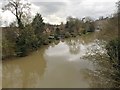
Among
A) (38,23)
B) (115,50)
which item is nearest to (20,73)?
(115,50)

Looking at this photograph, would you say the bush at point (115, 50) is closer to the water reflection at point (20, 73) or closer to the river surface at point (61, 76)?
the river surface at point (61, 76)

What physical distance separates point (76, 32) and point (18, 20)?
80.9 feet

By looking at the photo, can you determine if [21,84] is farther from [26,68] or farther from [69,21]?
[69,21]

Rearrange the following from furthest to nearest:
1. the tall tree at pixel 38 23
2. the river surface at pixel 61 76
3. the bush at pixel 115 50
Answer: the tall tree at pixel 38 23
the river surface at pixel 61 76
the bush at pixel 115 50

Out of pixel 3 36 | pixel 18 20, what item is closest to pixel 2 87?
pixel 3 36

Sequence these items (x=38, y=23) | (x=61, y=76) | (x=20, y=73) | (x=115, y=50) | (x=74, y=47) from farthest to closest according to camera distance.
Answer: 1. (x=38, y=23)
2. (x=74, y=47)
3. (x=20, y=73)
4. (x=61, y=76)
5. (x=115, y=50)

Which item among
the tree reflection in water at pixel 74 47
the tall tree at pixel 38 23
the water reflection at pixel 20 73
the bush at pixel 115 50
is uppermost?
the tall tree at pixel 38 23

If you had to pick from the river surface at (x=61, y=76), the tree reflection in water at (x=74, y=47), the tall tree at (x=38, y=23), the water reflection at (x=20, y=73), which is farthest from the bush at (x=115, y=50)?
the tall tree at (x=38, y=23)

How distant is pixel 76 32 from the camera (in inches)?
1758

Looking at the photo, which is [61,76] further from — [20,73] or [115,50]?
[115,50]

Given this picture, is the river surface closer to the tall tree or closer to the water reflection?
the water reflection

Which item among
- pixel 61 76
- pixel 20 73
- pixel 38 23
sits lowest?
pixel 20 73

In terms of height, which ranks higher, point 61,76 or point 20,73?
point 61,76

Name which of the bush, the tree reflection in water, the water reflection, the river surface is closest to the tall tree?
the tree reflection in water
